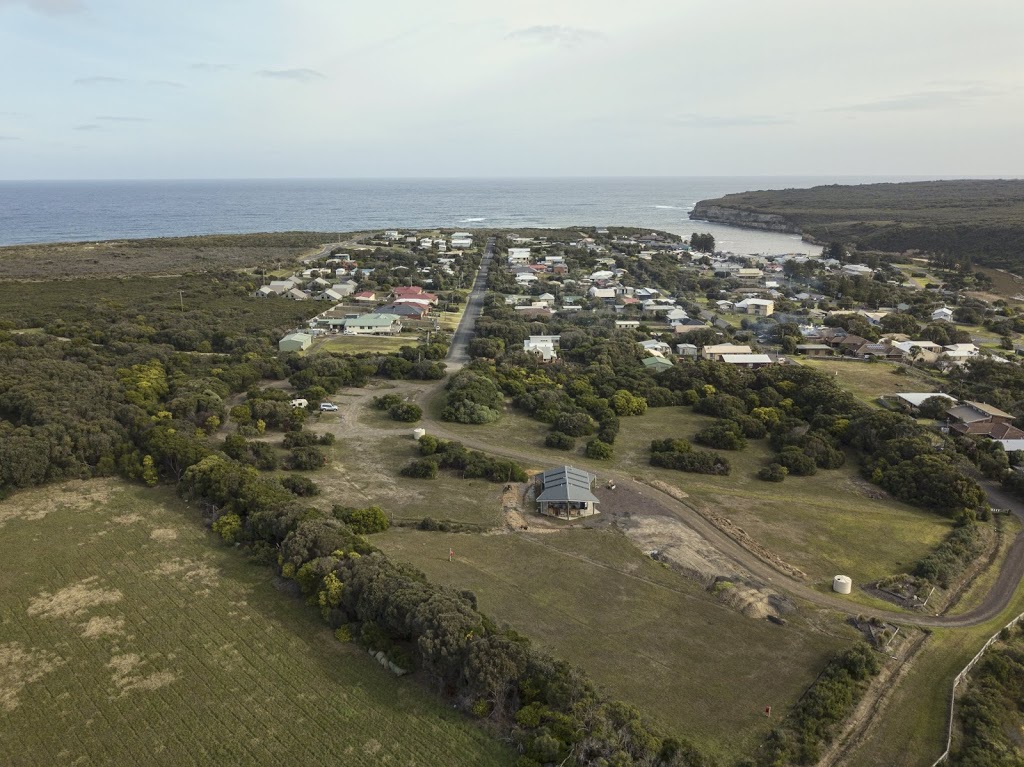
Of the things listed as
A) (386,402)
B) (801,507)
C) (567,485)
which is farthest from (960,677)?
(386,402)

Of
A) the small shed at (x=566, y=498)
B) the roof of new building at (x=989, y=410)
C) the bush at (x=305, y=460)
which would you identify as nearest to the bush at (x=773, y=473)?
the small shed at (x=566, y=498)

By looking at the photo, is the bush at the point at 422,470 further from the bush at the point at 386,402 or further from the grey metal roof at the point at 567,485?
the bush at the point at 386,402

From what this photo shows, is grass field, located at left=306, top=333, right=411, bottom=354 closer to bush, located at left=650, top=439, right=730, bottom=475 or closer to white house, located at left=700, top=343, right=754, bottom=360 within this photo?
white house, located at left=700, top=343, right=754, bottom=360

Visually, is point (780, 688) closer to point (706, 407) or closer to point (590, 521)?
point (590, 521)

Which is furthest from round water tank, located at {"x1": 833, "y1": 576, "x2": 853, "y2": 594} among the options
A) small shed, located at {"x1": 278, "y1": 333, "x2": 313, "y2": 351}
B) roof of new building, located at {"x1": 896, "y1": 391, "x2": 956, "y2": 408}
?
small shed, located at {"x1": 278, "y1": 333, "x2": 313, "y2": 351}

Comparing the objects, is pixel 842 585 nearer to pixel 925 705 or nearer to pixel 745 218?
pixel 925 705

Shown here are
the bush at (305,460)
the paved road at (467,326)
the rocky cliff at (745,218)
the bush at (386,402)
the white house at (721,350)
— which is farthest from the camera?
the rocky cliff at (745,218)
